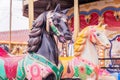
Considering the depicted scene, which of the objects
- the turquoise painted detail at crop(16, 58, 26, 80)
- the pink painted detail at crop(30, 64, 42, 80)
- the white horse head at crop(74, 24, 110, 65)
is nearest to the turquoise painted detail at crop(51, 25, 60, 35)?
the pink painted detail at crop(30, 64, 42, 80)

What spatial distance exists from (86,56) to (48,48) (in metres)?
1.71

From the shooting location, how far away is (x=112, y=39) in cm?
912

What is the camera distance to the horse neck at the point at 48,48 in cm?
419

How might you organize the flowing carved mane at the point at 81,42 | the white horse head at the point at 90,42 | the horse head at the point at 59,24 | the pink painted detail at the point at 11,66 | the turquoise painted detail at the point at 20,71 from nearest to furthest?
the horse head at the point at 59,24 < the turquoise painted detail at the point at 20,71 < the pink painted detail at the point at 11,66 < the white horse head at the point at 90,42 < the flowing carved mane at the point at 81,42

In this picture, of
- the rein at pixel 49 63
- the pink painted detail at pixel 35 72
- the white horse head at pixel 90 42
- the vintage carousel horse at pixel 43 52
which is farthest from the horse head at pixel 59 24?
the white horse head at pixel 90 42

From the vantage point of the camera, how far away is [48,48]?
422 centimetres

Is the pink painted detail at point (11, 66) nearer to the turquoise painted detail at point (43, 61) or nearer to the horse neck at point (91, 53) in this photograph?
the turquoise painted detail at point (43, 61)

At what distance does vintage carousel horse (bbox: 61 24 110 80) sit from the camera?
5.64 meters

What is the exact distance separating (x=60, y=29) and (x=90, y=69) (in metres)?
1.85

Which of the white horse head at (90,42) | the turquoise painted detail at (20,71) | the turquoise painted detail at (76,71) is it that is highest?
the white horse head at (90,42)

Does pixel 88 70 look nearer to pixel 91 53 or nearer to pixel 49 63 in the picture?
pixel 91 53

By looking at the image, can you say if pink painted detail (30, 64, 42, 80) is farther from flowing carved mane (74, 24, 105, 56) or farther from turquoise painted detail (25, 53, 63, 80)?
flowing carved mane (74, 24, 105, 56)

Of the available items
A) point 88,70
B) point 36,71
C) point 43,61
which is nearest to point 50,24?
point 43,61

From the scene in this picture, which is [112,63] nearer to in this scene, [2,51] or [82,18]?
[82,18]
